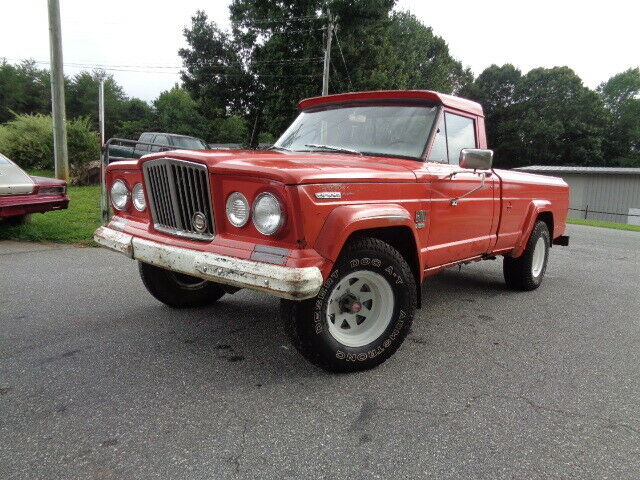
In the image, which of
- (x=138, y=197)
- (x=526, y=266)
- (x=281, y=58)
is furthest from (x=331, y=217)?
(x=281, y=58)

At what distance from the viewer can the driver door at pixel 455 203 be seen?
11.7 feet

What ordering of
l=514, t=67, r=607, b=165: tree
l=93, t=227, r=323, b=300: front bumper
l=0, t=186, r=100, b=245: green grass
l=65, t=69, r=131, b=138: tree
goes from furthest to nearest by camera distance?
1. l=65, t=69, r=131, b=138: tree
2. l=514, t=67, r=607, b=165: tree
3. l=0, t=186, r=100, b=245: green grass
4. l=93, t=227, r=323, b=300: front bumper

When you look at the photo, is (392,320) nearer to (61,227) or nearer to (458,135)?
(458,135)

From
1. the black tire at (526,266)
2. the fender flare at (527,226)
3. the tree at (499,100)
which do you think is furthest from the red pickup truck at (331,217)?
the tree at (499,100)

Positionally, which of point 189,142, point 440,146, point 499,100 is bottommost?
point 440,146

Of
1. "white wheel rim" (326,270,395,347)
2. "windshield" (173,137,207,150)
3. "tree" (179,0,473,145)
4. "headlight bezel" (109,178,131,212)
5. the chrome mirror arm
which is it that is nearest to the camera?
"white wheel rim" (326,270,395,347)

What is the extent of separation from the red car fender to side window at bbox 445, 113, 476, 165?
4.34 feet

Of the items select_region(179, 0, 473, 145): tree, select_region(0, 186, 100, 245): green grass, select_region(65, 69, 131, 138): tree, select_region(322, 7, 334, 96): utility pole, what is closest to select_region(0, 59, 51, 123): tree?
select_region(65, 69, 131, 138): tree

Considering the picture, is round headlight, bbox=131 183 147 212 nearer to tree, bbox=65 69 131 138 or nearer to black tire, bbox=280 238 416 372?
black tire, bbox=280 238 416 372

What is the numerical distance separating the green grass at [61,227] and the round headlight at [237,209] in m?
5.25

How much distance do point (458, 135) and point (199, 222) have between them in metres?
2.41

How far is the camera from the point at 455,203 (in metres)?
3.75

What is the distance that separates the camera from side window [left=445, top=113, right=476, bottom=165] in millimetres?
4020

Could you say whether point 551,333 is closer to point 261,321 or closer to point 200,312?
point 261,321
